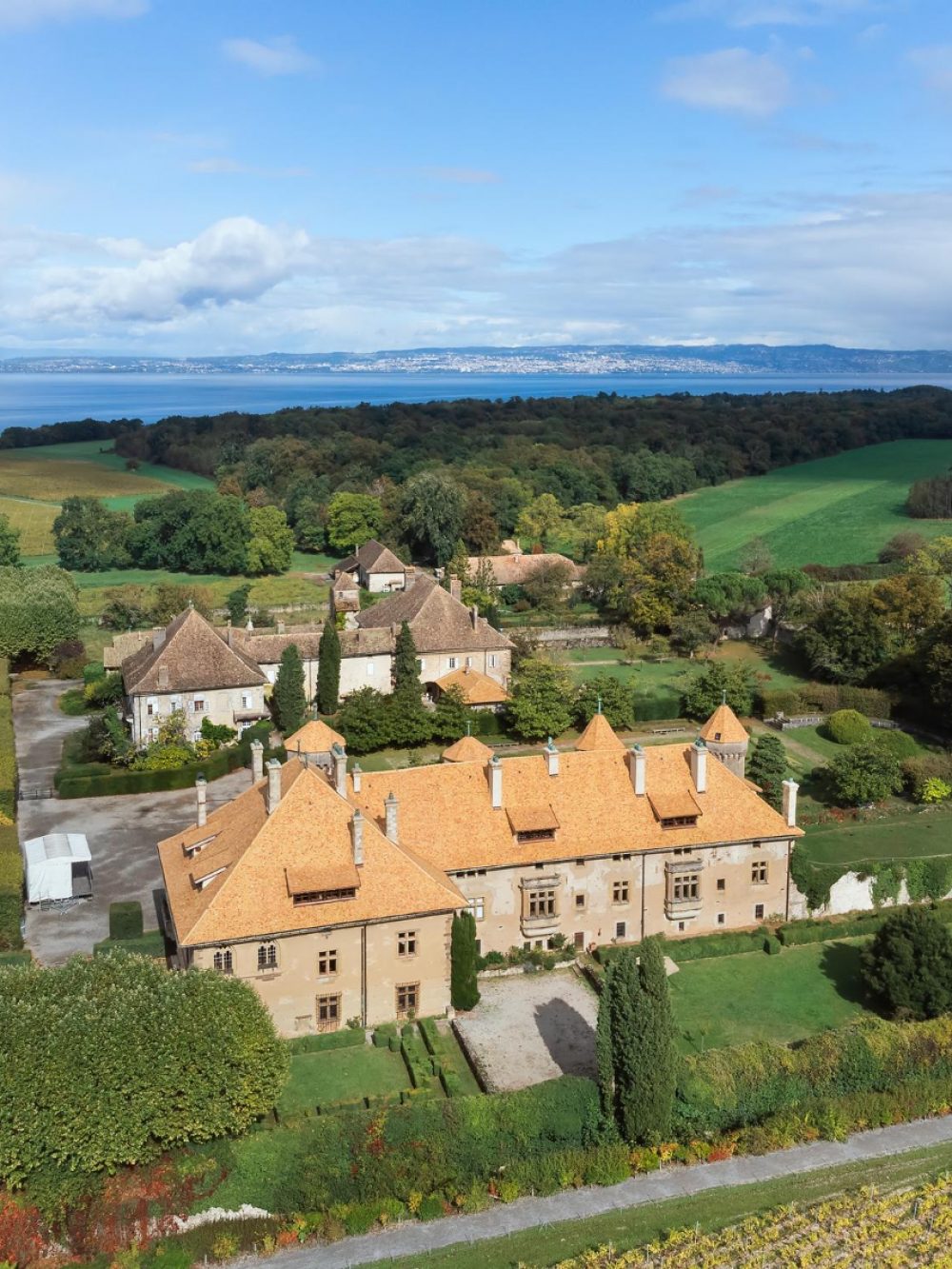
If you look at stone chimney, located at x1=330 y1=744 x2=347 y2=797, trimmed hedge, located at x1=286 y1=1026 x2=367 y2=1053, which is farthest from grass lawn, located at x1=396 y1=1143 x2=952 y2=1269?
stone chimney, located at x1=330 y1=744 x2=347 y2=797

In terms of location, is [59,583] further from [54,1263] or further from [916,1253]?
[916,1253]

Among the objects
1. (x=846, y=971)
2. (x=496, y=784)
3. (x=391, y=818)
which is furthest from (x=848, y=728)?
(x=391, y=818)

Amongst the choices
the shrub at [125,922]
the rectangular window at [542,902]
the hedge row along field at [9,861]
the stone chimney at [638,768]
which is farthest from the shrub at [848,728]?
the hedge row along field at [9,861]

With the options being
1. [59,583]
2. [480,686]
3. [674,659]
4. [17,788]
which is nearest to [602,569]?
[674,659]

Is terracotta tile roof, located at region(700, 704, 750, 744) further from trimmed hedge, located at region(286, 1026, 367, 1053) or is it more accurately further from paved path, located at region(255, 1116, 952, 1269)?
trimmed hedge, located at region(286, 1026, 367, 1053)

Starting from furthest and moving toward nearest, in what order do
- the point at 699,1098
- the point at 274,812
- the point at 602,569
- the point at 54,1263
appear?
the point at 602,569, the point at 274,812, the point at 699,1098, the point at 54,1263

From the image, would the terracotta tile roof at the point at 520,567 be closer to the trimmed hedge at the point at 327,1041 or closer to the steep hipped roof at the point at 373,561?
the steep hipped roof at the point at 373,561
